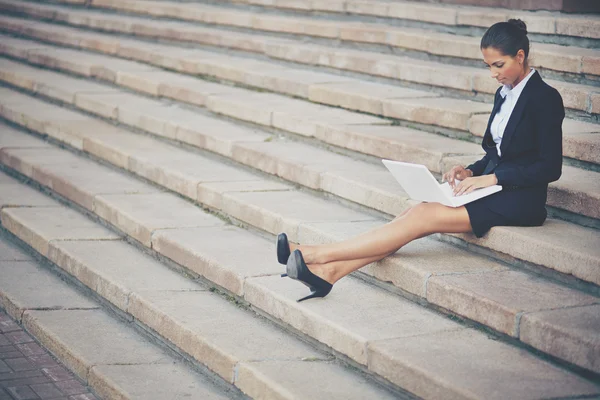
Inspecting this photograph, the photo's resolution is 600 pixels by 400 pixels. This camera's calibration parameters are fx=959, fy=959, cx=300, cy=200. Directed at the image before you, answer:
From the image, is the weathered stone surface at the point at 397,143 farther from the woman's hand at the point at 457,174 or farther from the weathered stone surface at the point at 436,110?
the woman's hand at the point at 457,174

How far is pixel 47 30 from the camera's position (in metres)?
11.1

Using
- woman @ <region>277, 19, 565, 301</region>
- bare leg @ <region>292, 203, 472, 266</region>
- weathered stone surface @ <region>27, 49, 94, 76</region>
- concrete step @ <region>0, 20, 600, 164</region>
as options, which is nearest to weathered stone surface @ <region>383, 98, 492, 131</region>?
concrete step @ <region>0, 20, 600, 164</region>

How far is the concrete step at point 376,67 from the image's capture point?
565 cm

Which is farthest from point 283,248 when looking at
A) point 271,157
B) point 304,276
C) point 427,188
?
point 271,157

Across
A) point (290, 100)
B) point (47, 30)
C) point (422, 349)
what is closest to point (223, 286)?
point (422, 349)

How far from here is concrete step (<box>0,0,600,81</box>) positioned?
610 cm

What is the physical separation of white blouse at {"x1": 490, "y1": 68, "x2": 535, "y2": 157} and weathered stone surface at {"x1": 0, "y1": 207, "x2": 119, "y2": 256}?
259 centimetres

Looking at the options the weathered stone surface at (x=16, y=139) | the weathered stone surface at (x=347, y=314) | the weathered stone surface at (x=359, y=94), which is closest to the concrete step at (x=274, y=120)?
the weathered stone surface at (x=359, y=94)

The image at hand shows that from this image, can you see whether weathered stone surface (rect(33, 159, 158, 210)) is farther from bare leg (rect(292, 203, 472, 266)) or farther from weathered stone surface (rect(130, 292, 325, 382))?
bare leg (rect(292, 203, 472, 266))

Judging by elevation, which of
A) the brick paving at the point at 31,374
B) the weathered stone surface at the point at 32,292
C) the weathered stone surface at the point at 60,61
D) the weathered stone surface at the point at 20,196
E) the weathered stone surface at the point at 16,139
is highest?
the weathered stone surface at the point at 60,61

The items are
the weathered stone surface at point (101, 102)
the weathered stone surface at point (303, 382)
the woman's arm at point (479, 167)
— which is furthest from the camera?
the weathered stone surface at point (101, 102)

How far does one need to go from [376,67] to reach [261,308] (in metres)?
3.15

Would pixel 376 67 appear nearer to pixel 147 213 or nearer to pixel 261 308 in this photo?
pixel 147 213

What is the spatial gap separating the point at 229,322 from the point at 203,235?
1.02 m
